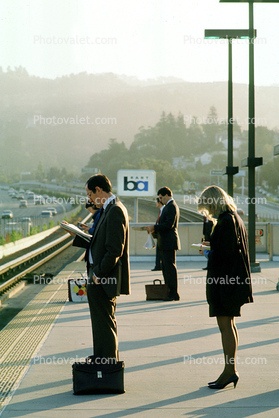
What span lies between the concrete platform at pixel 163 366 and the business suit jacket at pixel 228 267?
85 centimetres

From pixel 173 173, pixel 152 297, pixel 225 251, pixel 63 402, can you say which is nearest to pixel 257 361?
pixel 225 251

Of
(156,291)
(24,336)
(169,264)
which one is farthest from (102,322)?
(156,291)

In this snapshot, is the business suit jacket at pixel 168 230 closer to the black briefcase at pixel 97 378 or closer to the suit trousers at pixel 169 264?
the suit trousers at pixel 169 264

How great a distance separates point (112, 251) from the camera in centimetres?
495

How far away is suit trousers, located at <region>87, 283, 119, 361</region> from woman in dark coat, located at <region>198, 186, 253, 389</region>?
0.92 m

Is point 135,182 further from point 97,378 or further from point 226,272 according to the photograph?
point 97,378

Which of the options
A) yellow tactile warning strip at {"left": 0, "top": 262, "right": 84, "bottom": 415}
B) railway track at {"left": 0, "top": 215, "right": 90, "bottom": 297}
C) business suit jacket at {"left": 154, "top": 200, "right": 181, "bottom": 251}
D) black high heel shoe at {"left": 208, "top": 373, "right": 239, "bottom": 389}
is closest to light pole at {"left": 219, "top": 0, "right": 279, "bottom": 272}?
business suit jacket at {"left": 154, "top": 200, "right": 181, "bottom": 251}

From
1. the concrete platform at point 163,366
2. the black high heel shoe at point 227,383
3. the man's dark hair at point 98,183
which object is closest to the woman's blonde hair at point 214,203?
the man's dark hair at point 98,183

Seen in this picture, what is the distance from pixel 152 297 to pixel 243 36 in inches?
400

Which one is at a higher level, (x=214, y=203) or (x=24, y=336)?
(x=214, y=203)

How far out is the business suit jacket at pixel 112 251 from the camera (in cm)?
497

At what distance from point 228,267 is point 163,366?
60.1 inches

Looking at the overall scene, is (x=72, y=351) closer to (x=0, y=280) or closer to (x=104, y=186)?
(x=104, y=186)

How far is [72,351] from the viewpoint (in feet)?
21.6
